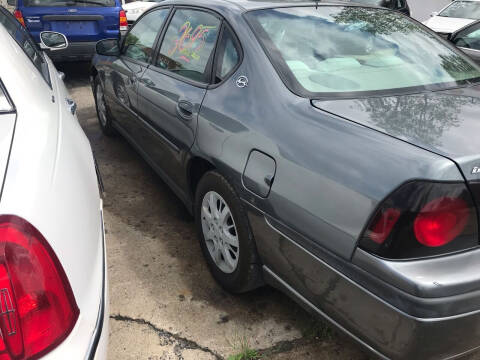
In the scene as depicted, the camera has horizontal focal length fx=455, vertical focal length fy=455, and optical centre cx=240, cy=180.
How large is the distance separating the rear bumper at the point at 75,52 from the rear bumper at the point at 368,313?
5.78 meters

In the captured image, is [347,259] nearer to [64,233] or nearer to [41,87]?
[64,233]

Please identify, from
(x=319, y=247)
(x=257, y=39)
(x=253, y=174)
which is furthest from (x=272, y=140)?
(x=257, y=39)

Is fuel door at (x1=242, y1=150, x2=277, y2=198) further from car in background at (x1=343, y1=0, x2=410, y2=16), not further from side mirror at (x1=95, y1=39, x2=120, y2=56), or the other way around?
car in background at (x1=343, y1=0, x2=410, y2=16)

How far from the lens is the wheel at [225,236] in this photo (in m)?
2.20

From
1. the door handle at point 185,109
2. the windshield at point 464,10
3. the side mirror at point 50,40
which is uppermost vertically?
the windshield at point 464,10

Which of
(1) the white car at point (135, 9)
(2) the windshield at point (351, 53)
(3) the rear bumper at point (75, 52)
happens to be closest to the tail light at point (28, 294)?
(2) the windshield at point (351, 53)

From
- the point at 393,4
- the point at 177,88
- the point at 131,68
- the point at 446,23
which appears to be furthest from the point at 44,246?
the point at 393,4

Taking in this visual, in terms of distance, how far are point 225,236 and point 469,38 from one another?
15.3 ft

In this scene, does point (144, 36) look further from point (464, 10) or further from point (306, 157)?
point (464, 10)

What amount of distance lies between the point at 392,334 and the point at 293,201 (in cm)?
59

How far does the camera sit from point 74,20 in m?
6.65

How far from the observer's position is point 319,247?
5.59 ft

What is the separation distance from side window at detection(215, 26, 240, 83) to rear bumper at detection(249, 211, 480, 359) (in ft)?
2.97

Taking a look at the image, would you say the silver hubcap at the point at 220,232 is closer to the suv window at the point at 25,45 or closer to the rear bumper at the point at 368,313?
the rear bumper at the point at 368,313
